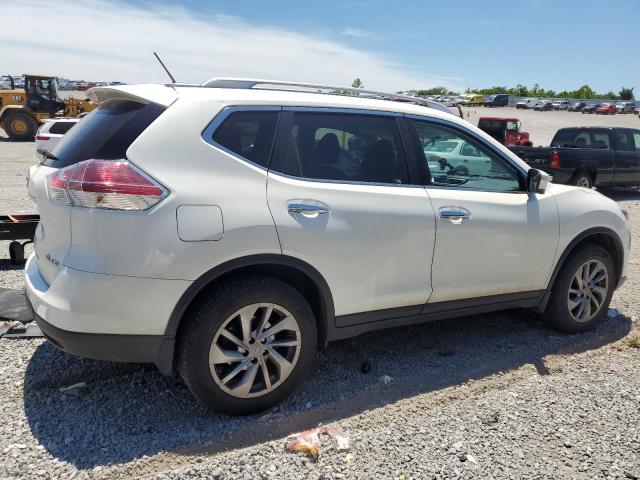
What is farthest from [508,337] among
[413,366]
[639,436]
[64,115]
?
[64,115]

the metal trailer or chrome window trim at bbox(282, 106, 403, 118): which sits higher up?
chrome window trim at bbox(282, 106, 403, 118)

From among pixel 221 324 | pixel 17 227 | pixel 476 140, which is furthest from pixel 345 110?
pixel 17 227

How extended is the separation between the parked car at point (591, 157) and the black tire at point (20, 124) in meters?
20.8

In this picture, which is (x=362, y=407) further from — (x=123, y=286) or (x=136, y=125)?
(x=136, y=125)

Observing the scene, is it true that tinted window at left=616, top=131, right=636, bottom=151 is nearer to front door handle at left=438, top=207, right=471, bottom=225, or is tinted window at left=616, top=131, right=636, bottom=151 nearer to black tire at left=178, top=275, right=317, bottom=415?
front door handle at left=438, top=207, right=471, bottom=225

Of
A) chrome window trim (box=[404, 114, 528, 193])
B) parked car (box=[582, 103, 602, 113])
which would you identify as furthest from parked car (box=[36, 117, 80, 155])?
parked car (box=[582, 103, 602, 113])

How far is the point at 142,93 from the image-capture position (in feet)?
9.68

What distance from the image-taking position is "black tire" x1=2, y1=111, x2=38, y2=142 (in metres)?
22.9

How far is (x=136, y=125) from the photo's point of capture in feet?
9.09

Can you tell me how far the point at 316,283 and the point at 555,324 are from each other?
2.44m

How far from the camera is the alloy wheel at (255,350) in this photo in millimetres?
2863

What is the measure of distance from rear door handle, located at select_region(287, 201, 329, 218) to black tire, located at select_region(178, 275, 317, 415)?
411 mm

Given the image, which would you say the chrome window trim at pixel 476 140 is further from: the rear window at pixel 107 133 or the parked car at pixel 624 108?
the parked car at pixel 624 108

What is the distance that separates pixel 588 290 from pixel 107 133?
3.87 meters
